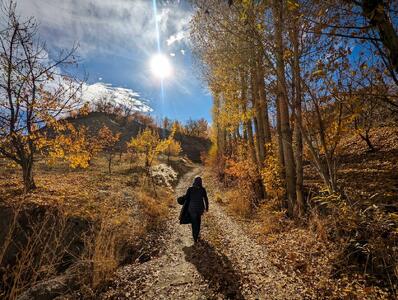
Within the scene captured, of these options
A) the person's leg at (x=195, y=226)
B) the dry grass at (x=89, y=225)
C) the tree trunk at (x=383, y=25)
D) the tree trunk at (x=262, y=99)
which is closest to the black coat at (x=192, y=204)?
the person's leg at (x=195, y=226)

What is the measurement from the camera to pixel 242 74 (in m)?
10.7

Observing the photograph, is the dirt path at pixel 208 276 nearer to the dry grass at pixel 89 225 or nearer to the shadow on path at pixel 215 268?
the shadow on path at pixel 215 268

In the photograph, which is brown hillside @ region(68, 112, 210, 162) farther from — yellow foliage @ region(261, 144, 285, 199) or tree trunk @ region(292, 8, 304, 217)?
tree trunk @ region(292, 8, 304, 217)

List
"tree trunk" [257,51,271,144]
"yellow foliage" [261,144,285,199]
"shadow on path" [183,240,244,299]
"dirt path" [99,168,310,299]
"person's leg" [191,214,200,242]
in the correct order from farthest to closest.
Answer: "yellow foliage" [261,144,285,199]
"tree trunk" [257,51,271,144]
"person's leg" [191,214,200,242]
"shadow on path" [183,240,244,299]
"dirt path" [99,168,310,299]

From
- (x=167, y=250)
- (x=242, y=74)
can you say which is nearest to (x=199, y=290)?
(x=167, y=250)

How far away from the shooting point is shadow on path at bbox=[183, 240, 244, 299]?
457cm

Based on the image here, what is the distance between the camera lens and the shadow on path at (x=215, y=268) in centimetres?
457

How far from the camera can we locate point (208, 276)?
5.07 metres

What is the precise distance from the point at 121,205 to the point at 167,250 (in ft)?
15.6

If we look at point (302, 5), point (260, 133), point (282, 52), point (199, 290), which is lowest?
point (199, 290)

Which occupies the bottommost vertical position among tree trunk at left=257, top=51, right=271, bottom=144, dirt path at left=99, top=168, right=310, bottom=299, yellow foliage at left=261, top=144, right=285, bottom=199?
dirt path at left=99, top=168, right=310, bottom=299

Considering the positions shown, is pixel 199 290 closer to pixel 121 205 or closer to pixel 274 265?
pixel 274 265

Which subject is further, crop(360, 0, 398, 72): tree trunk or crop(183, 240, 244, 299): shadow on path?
crop(183, 240, 244, 299): shadow on path

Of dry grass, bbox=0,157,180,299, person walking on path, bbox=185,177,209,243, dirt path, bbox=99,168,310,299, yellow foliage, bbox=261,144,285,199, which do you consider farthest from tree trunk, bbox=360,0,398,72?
yellow foliage, bbox=261,144,285,199
